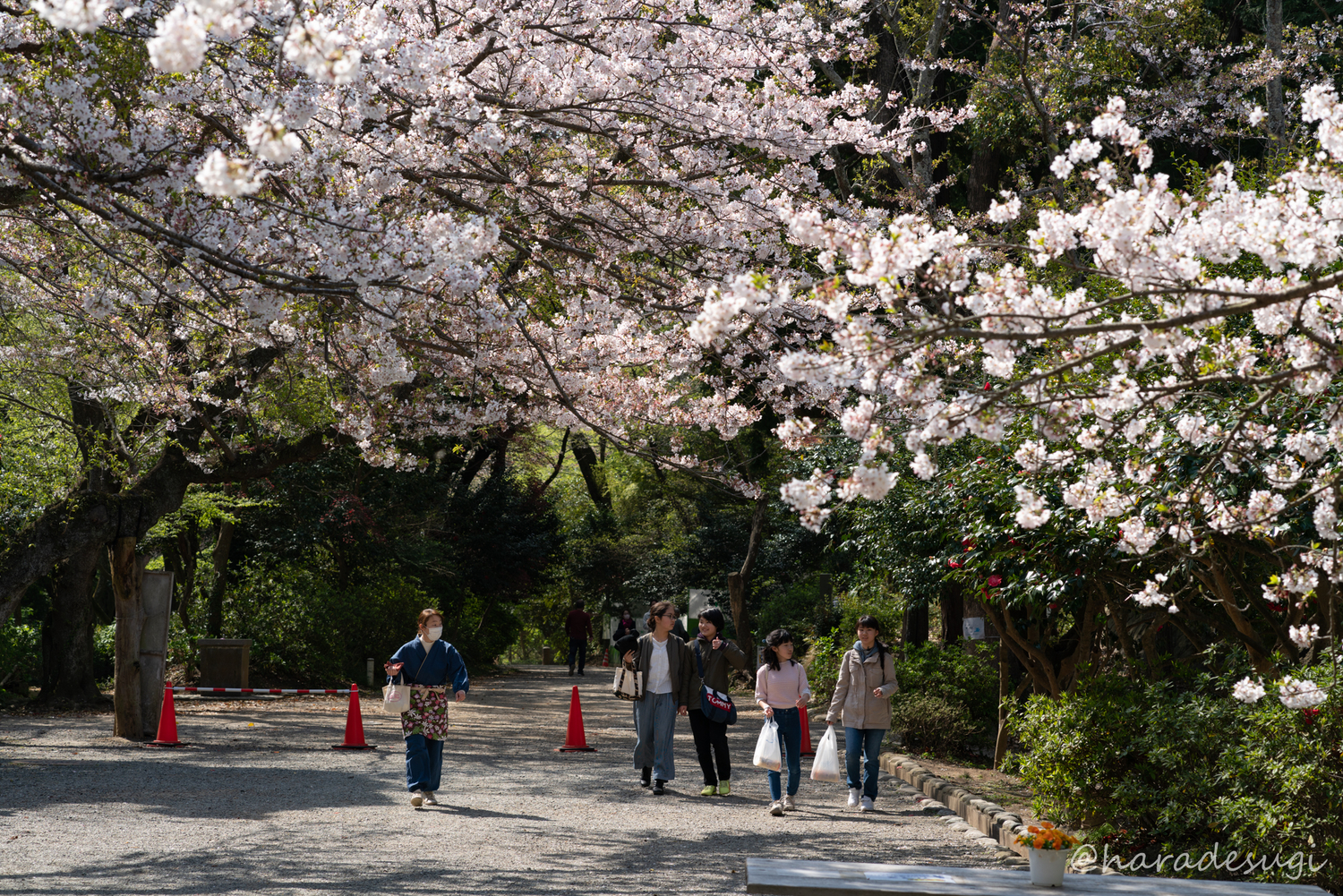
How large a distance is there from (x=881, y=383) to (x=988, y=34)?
55.0ft

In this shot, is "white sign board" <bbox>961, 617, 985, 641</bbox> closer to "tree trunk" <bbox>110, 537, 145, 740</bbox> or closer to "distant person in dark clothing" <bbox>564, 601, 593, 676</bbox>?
"tree trunk" <bbox>110, 537, 145, 740</bbox>

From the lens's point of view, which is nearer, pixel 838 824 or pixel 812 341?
pixel 838 824

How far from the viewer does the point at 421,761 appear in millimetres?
9039

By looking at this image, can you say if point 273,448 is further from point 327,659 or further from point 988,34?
point 988,34

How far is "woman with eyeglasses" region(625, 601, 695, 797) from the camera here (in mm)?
9930

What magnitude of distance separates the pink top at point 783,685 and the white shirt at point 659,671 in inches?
34.8

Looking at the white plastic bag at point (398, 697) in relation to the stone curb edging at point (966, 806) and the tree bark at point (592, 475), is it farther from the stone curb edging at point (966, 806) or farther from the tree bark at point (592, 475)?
the tree bark at point (592, 475)

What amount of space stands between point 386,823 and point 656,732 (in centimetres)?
268

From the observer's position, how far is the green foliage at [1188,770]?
5.56 metres

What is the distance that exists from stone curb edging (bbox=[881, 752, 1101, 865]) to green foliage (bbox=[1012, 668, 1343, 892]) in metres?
0.36

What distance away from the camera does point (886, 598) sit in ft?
67.3

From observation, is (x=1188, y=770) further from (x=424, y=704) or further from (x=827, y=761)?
(x=424, y=704)

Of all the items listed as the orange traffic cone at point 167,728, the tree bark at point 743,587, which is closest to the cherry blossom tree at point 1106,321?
the orange traffic cone at point 167,728

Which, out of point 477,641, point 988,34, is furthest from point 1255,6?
point 477,641
